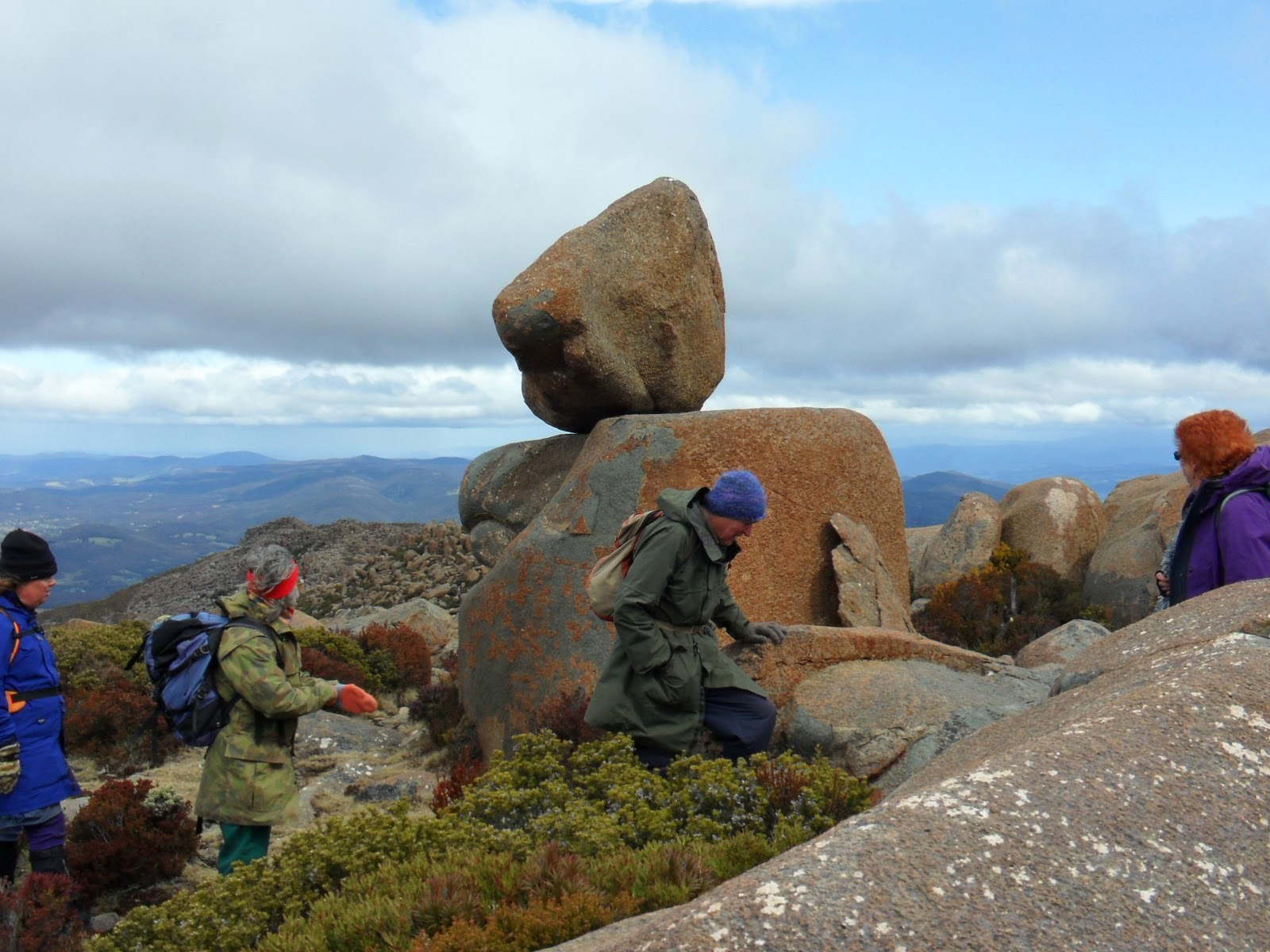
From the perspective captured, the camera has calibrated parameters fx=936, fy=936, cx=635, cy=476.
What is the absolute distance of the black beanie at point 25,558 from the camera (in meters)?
5.20

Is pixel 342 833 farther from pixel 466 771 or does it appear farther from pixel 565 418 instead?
pixel 565 418

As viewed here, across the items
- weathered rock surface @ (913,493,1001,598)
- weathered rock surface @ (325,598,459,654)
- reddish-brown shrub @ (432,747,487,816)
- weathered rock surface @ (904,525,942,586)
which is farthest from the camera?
weathered rock surface @ (904,525,942,586)

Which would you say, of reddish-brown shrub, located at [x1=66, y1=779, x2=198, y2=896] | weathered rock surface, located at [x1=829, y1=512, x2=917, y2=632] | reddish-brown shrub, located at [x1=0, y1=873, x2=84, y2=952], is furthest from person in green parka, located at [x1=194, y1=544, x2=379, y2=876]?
weathered rock surface, located at [x1=829, y1=512, x2=917, y2=632]

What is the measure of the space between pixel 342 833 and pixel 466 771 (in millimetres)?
1937

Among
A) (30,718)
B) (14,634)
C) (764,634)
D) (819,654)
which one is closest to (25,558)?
(14,634)

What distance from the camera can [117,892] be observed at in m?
6.36

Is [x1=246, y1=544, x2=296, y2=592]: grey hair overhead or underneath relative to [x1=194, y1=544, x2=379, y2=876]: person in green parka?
overhead

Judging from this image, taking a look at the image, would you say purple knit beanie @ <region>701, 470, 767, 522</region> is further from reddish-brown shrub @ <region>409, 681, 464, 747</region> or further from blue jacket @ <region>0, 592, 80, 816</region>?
reddish-brown shrub @ <region>409, 681, 464, 747</region>

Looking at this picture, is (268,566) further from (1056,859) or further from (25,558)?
(1056,859)

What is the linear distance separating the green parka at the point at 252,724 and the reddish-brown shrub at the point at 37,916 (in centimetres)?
76

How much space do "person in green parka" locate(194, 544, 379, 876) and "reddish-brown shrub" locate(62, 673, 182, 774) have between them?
5167 millimetres

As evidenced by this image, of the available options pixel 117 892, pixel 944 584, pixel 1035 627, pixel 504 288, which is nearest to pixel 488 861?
pixel 117 892

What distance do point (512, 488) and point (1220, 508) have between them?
665 centimetres

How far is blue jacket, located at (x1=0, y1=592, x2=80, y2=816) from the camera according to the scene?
16.8 feet
